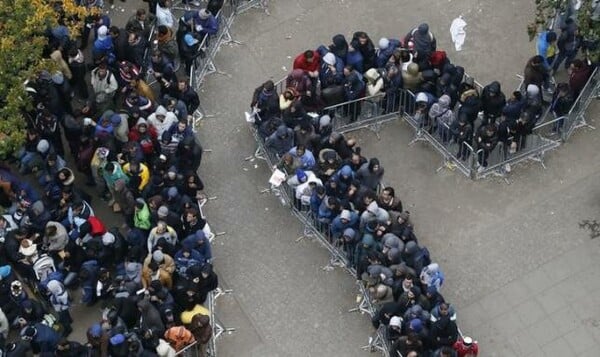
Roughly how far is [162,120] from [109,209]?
2.33 m

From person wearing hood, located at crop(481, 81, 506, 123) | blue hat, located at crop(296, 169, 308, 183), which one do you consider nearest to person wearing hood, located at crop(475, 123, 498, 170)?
person wearing hood, located at crop(481, 81, 506, 123)

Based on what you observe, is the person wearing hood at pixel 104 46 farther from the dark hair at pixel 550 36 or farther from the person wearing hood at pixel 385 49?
the dark hair at pixel 550 36

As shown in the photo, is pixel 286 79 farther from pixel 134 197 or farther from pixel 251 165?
pixel 134 197

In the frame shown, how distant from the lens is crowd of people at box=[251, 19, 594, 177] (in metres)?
21.8

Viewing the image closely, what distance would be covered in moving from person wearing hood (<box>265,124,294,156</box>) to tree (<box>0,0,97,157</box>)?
15.4 feet

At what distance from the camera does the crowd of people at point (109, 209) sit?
743 inches

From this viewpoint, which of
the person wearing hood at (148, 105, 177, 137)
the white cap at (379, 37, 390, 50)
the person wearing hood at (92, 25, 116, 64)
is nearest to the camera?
the person wearing hood at (148, 105, 177, 137)

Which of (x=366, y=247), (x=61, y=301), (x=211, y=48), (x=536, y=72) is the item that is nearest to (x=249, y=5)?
(x=211, y=48)

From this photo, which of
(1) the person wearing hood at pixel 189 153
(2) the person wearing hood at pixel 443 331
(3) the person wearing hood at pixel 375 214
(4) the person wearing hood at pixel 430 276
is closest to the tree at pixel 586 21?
(3) the person wearing hood at pixel 375 214

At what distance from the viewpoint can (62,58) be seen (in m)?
22.9

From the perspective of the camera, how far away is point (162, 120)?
70.4ft

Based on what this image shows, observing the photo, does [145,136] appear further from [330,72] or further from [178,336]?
[178,336]

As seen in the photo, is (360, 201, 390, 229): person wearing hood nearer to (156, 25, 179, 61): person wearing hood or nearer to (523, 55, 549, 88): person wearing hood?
(523, 55, 549, 88): person wearing hood

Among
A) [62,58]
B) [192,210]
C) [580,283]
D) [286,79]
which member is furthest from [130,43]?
[580,283]
